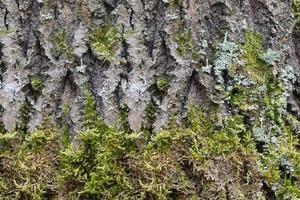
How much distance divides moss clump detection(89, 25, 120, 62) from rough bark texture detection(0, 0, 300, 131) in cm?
1

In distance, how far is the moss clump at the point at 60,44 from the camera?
1.96 metres

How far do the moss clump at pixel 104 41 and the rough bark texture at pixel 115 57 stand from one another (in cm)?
1

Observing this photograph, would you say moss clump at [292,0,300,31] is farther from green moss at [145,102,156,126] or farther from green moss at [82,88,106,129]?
green moss at [82,88,106,129]

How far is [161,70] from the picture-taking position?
1.92 m

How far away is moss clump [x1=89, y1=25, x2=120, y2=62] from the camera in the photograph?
1.93m

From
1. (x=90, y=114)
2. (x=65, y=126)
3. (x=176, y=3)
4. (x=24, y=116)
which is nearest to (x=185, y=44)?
(x=176, y=3)

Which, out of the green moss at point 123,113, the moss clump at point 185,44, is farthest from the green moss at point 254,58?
the green moss at point 123,113

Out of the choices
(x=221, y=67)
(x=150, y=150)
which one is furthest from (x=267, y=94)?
(x=150, y=150)

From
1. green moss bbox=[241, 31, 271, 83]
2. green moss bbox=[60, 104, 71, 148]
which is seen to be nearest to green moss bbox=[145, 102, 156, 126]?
green moss bbox=[60, 104, 71, 148]

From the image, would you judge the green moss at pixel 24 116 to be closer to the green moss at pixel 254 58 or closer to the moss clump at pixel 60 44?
the moss clump at pixel 60 44

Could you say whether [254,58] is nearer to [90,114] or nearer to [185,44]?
[185,44]

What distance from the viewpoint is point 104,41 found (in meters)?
1.95

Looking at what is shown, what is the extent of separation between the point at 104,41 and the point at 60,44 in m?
0.17

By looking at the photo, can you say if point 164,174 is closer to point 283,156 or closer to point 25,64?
point 283,156
